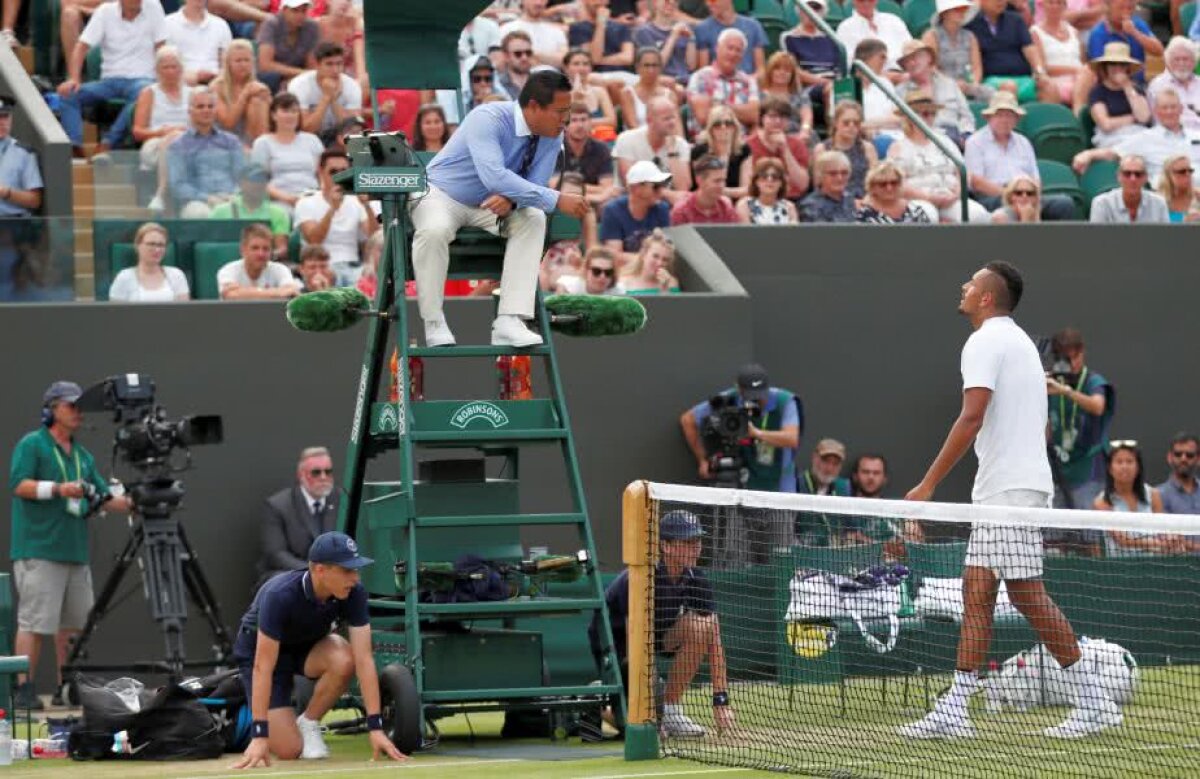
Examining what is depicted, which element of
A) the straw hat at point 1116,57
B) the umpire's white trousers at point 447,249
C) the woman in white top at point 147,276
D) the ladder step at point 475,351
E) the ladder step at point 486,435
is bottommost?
the ladder step at point 486,435

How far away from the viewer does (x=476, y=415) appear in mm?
11031

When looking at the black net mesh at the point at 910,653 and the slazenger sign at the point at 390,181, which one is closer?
the black net mesh at the point at 910,653

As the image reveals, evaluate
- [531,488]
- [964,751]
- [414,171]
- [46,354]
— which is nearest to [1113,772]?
[964,751]

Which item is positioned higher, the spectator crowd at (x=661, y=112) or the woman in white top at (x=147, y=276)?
the spectator crowd at (x=661, y=112)

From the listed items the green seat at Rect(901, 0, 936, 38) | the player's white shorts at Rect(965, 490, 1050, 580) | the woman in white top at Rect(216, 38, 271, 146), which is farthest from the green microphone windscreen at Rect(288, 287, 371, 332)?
the green seat at Rect(901, 0, 936, 38)

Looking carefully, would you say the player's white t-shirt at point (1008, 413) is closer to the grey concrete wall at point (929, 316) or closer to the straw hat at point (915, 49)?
the grey concrete wall at point (929, 316)

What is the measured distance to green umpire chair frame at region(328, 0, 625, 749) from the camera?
10562 millimetres

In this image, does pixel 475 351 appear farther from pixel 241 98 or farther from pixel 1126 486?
pixel 1126 486

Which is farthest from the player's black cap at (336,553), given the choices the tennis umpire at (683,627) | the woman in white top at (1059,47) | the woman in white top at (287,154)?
the woman in white top at (1059,47)

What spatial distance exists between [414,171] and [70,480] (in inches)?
155

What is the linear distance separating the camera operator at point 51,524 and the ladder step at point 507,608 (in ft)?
12.0

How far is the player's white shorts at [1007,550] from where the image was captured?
9.38m

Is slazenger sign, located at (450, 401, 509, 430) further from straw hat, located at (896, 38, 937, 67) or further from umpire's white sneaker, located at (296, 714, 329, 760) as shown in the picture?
straw hat, located at (896, 38, 937, 67)

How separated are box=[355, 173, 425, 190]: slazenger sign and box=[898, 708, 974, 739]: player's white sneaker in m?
3.42
